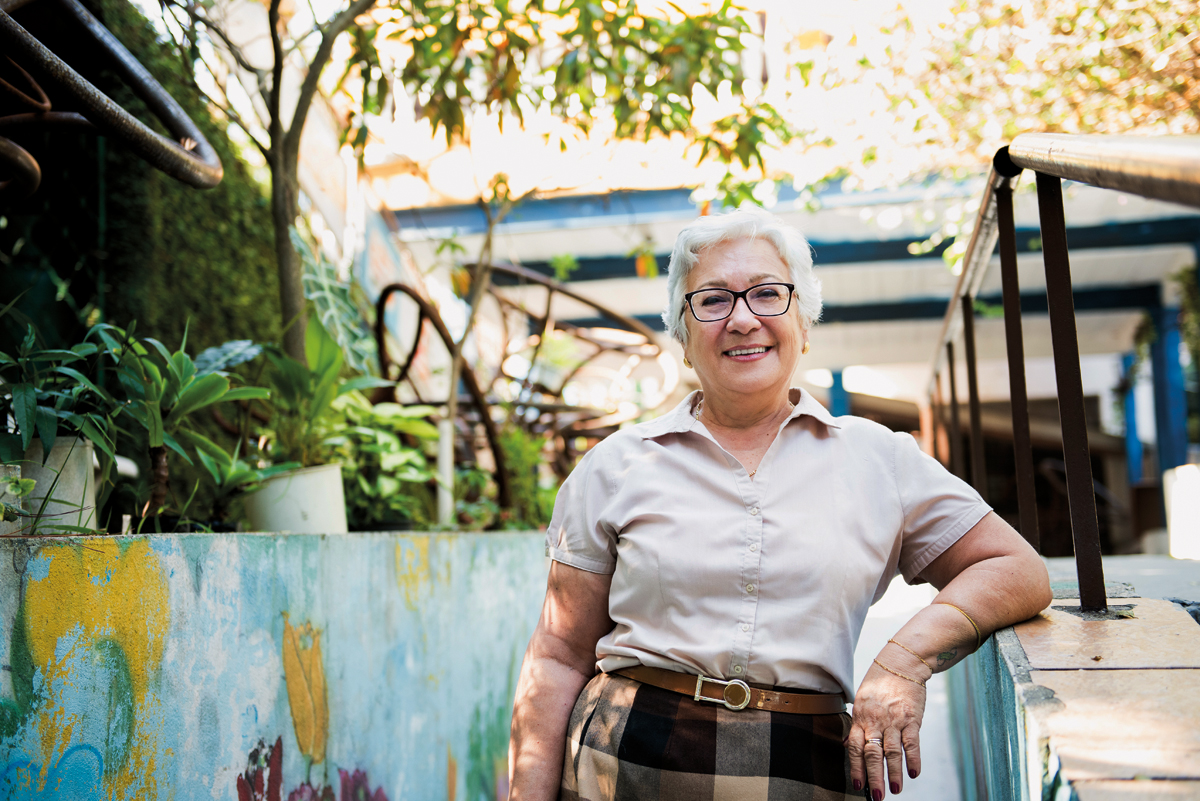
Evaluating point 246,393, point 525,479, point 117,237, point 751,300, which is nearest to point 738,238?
point 751,300

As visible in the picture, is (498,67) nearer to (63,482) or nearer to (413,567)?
(413,567)

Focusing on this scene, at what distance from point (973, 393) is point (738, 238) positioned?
1.20m

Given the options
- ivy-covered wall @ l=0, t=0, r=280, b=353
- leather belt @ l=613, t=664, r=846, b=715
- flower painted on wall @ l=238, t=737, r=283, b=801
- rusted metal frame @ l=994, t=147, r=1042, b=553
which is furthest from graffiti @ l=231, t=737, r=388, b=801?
rusted metal frame @ l=994, t=147, r=1042, b=553

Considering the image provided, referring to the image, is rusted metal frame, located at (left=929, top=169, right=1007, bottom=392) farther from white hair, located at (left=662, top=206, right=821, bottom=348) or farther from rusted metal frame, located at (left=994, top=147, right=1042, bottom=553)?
white hair, located at (left=662, top=206, right=821, bottom=348)

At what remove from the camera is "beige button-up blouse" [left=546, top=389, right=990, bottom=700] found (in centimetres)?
138

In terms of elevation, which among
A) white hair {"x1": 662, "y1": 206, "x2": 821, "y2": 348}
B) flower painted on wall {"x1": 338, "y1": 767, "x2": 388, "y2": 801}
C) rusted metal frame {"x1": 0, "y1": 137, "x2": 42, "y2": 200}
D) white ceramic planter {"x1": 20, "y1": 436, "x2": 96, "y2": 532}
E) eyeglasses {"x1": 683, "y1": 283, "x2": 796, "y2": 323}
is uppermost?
rusted metal frame {"x1": 0, "y1": 137, "x2": 42, "y2": 200}

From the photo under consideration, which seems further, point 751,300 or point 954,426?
point 954,426

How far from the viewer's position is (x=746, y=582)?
1.39 metres

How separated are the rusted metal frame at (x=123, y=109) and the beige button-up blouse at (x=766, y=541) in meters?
1.09

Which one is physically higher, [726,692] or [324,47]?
[324,47]

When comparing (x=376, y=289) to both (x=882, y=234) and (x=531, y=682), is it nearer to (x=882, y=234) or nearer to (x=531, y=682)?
(x=882, y=234)

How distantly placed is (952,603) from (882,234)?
7.40 meters

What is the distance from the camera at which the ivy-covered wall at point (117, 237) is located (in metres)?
2.87

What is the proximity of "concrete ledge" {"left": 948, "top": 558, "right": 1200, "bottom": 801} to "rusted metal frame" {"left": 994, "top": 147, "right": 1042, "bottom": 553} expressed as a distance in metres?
0.37
